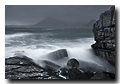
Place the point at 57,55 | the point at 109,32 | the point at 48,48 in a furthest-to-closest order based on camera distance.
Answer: the point at 48,48 < the point at 57,55 < the point at 109,32

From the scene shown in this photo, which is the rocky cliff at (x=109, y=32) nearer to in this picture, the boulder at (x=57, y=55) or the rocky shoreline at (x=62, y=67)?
the rocky shoreline at (x=62, y=67)

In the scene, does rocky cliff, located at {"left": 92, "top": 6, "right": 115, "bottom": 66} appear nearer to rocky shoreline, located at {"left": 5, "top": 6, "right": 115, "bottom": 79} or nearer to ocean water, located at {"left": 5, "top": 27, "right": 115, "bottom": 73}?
rocky shoreline, located at {"left": 5, "top": 6, "right": 115, "bottom": 79}

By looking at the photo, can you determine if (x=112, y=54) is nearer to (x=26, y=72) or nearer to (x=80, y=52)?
(x=80, y=52)

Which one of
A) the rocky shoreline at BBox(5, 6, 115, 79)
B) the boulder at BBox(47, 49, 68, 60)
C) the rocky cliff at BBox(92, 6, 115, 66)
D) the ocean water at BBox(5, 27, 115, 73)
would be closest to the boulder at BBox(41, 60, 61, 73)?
the rocky shoreline at BBox(5, 6, 115, 79)

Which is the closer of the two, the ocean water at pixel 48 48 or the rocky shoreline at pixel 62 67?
the rocky shoreline at pixel 62 67

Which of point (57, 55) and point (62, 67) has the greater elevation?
point (57, 55)

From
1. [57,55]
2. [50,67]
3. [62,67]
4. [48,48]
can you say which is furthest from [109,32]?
[48,48]

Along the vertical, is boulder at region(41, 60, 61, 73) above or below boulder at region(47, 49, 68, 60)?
below

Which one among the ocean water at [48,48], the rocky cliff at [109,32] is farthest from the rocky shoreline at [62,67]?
the ocean water at [48,48]

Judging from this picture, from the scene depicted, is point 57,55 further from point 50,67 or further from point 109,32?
point 109,32

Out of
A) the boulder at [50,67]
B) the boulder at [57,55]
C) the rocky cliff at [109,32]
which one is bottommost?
the boulder at [50,67]

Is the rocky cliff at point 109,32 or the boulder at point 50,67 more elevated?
the rocky cliff at point 109,32

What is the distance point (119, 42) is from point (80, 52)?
213 inches
